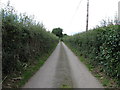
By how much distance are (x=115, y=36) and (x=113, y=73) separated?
4.88ft

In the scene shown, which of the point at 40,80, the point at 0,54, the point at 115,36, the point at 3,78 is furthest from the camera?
the point at 40,80

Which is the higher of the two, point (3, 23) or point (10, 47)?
point (3, 23)

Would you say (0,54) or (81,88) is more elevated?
(0,54)

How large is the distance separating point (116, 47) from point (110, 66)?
866mm

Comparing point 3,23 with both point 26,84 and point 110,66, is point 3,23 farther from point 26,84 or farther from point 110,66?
point 110,66

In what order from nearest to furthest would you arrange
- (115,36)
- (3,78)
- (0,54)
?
(0,54), (3,78), (115,36)

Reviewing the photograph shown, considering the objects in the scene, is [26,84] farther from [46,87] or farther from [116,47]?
[116,47]

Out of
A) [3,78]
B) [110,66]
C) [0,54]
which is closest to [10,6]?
[0,54]

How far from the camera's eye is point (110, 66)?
5.74 m

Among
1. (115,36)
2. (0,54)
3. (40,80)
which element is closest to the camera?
(0,54)

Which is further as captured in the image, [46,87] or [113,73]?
[113,73]

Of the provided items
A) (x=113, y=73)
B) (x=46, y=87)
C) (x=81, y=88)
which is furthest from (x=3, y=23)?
(x=113, y=73)

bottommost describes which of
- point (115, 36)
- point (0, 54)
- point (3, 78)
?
point (3, 78)

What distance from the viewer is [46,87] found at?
5.00m
